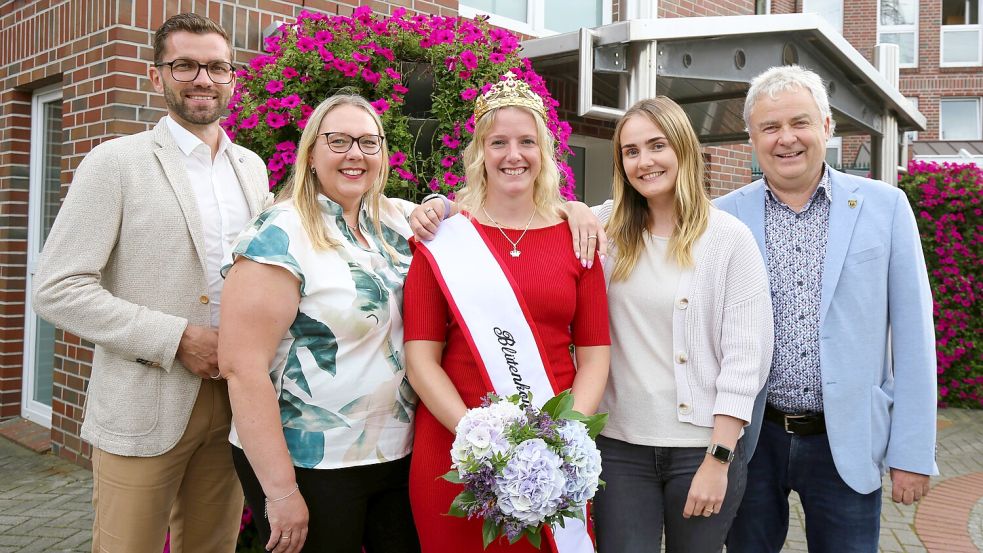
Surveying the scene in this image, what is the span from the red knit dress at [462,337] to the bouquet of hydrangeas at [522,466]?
25 cm

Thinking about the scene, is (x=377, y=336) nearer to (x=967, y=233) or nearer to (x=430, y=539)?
(x=430, y=539)

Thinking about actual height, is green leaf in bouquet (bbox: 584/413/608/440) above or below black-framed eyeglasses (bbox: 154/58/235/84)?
below

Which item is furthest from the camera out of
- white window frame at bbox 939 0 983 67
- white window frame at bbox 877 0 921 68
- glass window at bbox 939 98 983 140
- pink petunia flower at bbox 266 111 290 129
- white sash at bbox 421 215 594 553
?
white window frame at bbox 877 0 921 68

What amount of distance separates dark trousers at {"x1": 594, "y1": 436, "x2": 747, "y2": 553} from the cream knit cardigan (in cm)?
15

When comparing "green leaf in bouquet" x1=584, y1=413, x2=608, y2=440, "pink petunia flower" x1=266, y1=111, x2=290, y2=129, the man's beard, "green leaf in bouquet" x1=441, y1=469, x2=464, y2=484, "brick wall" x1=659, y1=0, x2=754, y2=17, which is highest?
"brick wall" x1=659, y1=0, x2=754, y2=17

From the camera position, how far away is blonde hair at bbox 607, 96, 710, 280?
237cm

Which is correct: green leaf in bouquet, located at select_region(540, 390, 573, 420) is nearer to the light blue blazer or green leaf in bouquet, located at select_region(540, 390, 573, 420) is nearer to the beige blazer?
the light blue blazer


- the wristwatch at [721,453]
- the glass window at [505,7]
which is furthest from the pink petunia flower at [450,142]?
the glass window at [505,7]

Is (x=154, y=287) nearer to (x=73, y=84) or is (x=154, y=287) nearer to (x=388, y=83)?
(x=388, y=83)

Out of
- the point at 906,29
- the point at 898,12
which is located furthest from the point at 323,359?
the point at 898,12

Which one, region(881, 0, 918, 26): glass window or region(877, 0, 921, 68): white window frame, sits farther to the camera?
region(881, 0, 918, 26): glass window

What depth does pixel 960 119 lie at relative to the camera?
78.6 ft

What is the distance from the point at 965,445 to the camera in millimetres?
7168

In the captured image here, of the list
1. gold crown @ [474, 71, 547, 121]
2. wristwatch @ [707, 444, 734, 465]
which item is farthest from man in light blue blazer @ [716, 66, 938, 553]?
gold crown @ [474, 71, 547, 121]
